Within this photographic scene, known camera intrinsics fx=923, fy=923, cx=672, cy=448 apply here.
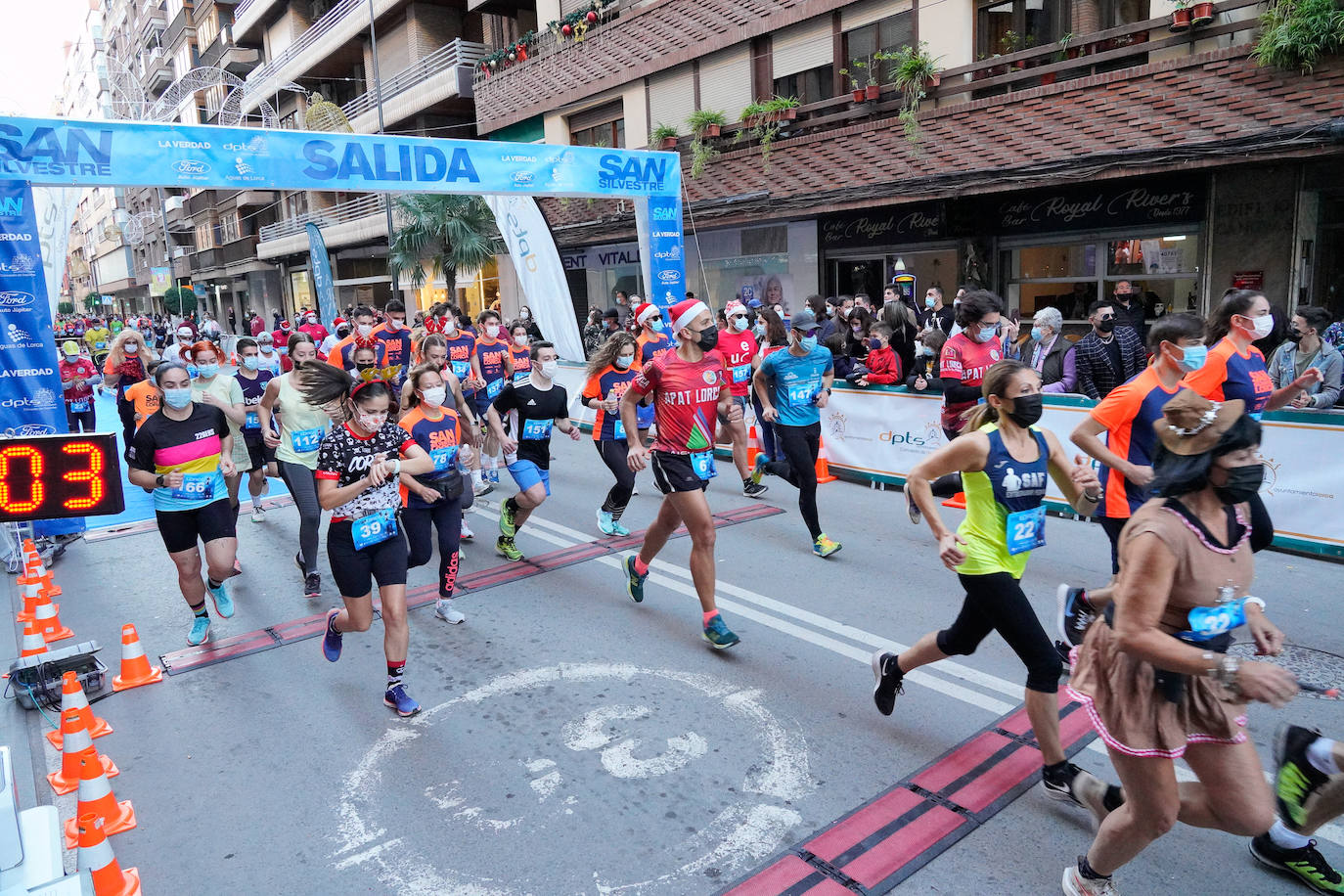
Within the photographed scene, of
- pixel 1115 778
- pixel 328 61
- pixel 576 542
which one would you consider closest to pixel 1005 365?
pixel 1115 778

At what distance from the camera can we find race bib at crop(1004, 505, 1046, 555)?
3.87m

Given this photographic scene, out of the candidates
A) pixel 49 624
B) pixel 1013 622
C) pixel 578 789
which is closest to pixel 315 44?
pixel 49 624

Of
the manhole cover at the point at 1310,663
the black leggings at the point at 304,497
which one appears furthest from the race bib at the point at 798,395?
the black leggings at the point at 304,497

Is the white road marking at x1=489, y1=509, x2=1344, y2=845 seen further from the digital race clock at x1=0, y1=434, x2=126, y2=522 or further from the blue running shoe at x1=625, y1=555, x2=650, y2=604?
the digital race clock at x1=0, y1=434, x2=126, y2=522

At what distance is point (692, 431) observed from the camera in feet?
19.0

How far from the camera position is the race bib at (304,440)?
759 centimetres

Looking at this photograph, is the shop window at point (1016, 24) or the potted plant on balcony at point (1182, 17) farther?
the shop window at point (1016, 24)

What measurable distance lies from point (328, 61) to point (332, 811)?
39360 millimetres

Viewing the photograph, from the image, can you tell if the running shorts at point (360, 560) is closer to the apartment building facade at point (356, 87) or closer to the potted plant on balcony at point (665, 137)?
the potted plant on balcony at point (665, 137)

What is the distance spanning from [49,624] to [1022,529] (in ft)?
20.9

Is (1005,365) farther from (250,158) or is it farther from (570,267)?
(570,267)

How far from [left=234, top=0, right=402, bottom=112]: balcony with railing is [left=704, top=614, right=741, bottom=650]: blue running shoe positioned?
100 ft

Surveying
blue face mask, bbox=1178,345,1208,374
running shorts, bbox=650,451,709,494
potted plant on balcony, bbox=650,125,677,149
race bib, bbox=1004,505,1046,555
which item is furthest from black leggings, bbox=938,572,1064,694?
potted plant on balcony, bbox=650,125,677,149

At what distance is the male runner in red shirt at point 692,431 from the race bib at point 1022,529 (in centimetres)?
210
